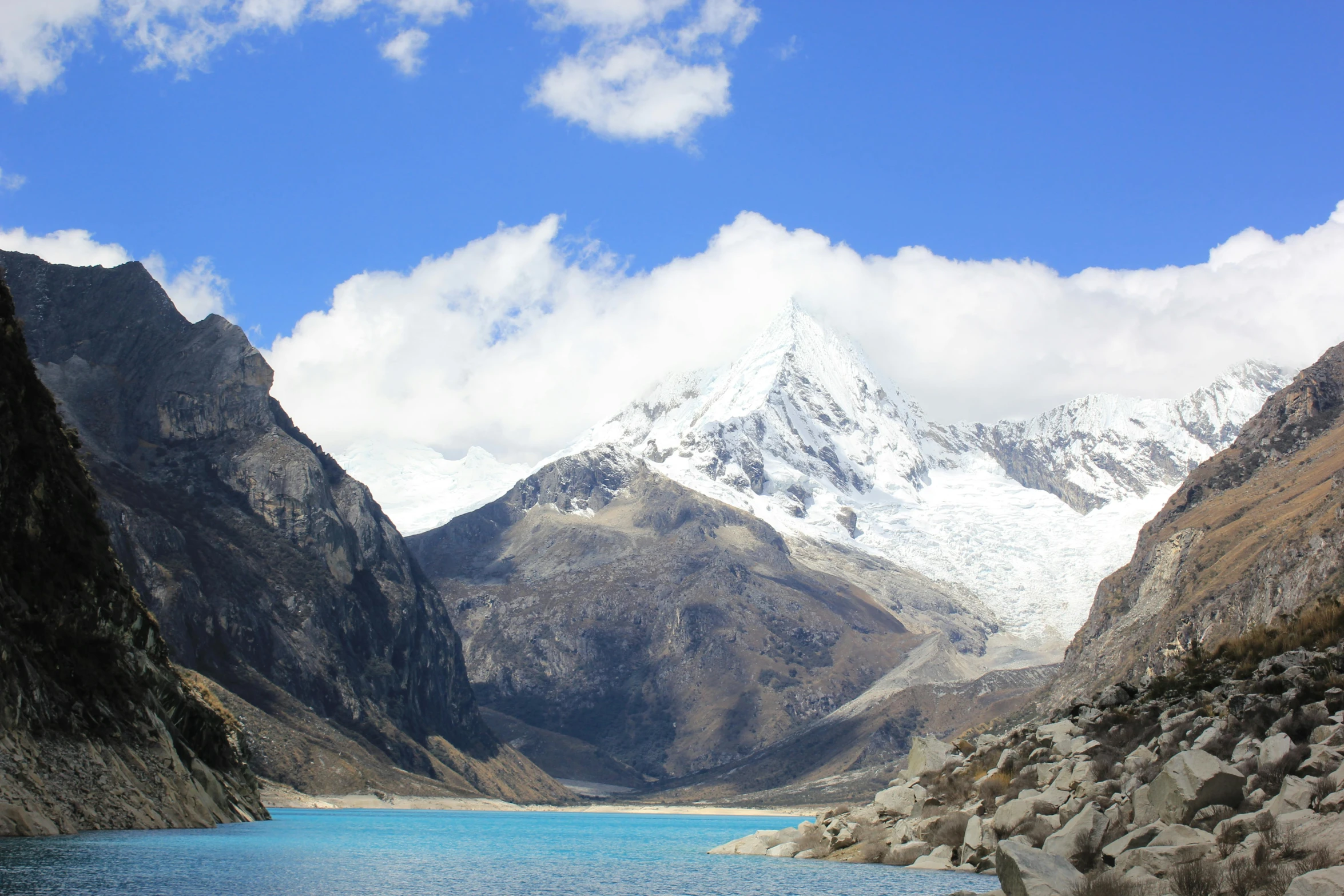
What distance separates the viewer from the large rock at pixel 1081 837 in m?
36.0

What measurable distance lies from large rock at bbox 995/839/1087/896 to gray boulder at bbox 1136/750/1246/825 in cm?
363

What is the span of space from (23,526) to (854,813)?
168 feet

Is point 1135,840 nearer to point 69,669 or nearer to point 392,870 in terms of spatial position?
point 392,870

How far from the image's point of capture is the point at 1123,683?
2149 inches

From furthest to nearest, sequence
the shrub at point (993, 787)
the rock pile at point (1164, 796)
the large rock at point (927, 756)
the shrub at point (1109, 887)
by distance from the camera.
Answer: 1. the large rock at point (927, 756)
2. the shrub at point (993, 787)
3. the shrub at point (1109, 887)
4. the rock pile at point (1164, 796)

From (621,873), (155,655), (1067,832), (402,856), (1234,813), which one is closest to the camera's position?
(1234,813)

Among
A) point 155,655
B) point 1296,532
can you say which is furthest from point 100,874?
point 1296,532

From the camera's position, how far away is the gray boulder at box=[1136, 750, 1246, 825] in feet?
109

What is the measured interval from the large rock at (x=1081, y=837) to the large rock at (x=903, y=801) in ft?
71.2

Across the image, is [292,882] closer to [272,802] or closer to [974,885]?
[974,885]

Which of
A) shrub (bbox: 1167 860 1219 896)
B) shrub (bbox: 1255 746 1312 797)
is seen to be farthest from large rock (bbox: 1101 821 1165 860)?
shrub (bbox: 1167 860 1219 896)

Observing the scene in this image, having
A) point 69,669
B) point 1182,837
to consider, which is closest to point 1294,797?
point 1182,837

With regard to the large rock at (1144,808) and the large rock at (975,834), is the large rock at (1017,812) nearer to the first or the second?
A: the large rock at (975,834)

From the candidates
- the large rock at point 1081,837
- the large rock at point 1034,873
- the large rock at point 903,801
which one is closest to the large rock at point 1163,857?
the large rock at point 1034,873
